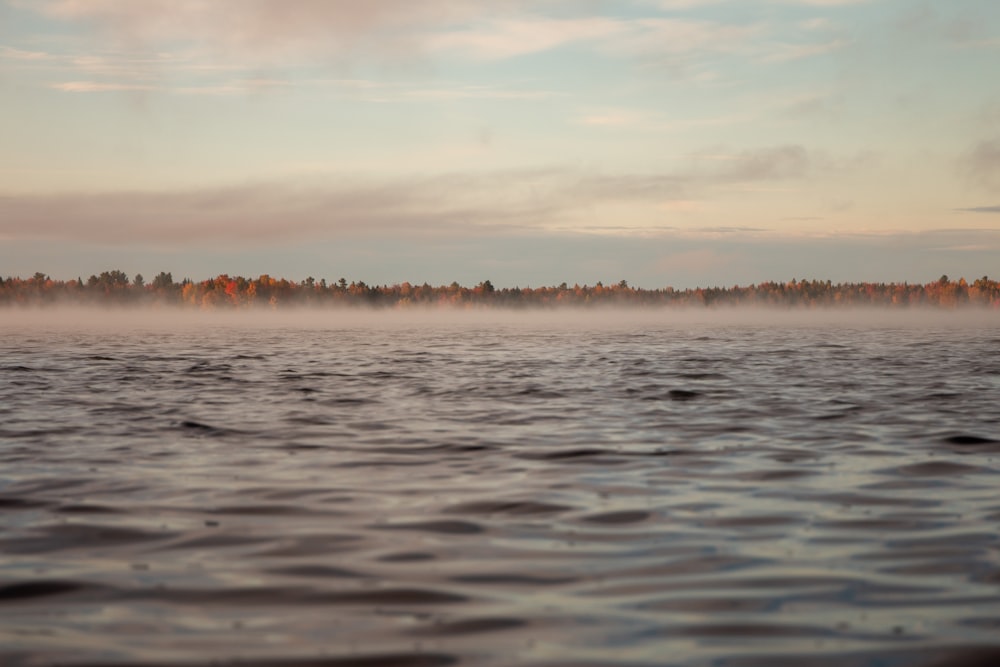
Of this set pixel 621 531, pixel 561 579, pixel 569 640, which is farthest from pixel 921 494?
pixel 569 640

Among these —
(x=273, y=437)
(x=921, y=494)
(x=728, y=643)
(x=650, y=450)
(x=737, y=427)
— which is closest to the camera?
(x=728, y=643)

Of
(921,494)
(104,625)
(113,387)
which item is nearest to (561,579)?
(104,625)

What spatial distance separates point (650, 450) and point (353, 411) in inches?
307

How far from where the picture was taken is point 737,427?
17312mm

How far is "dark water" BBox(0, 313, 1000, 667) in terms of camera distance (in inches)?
244

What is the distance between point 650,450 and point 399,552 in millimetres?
6763

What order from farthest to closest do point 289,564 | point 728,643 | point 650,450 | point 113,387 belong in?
point 113,387 → point 650,450 → point 289,564 → point 728,643

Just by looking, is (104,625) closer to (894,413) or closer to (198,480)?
(198,480)

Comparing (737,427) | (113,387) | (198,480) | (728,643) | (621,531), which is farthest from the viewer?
(113,387)

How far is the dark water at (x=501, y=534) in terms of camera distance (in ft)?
20.3

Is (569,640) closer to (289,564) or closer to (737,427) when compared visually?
(289,564)

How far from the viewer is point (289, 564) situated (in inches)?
319

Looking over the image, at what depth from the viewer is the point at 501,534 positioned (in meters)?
9.14

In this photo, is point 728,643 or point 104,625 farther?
point 104,625
